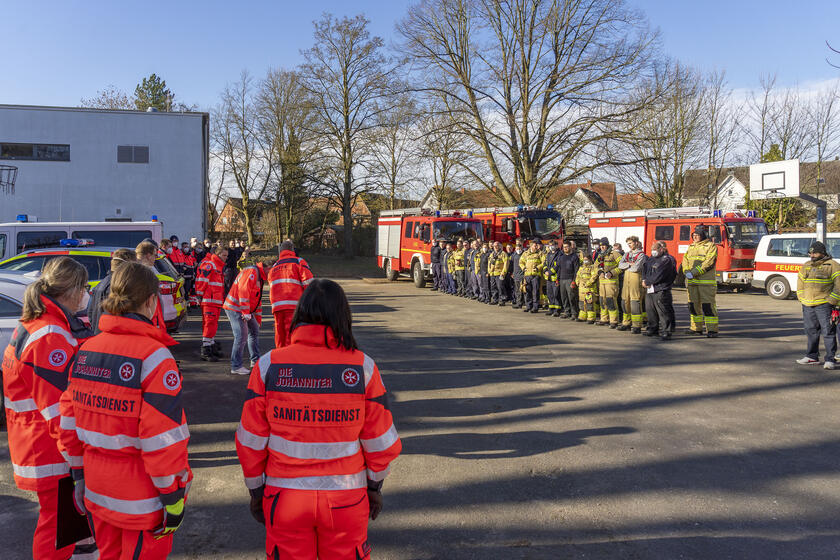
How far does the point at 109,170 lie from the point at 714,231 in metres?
22.6

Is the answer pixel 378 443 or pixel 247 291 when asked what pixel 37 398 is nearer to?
pixel 378 443

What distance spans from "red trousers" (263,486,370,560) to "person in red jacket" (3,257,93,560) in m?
1.35

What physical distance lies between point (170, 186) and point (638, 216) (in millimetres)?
18583

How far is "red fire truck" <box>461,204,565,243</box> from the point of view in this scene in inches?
824

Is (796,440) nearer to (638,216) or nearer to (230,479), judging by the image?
(230,479)

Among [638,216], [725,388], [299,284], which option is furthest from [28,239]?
[638,216]

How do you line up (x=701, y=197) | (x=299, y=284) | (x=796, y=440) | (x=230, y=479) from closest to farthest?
(x=230, y=479) < (x=796, y=440) < (x=299, y=284) < (x=701, y=197)

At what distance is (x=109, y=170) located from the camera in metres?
22.7

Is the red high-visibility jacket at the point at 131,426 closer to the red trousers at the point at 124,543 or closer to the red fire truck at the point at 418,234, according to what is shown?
the red trousers at the point at 124,543

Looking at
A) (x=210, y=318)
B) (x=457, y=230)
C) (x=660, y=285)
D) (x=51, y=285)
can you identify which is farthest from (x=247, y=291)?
(x=457, y=230)

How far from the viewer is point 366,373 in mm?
2428

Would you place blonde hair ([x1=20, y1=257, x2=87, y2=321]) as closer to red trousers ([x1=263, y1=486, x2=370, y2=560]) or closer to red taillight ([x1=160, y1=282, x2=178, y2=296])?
red trousers ([x1=263, y1=486, x2=370, y2=560])

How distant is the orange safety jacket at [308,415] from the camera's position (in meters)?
2.34

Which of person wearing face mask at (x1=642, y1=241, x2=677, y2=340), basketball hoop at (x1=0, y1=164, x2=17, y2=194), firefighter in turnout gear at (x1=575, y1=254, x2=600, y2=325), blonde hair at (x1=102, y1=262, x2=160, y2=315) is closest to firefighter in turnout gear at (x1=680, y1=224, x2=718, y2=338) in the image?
person wearing face mask at (x1=642, y1=241, x2=677, y2=340)
